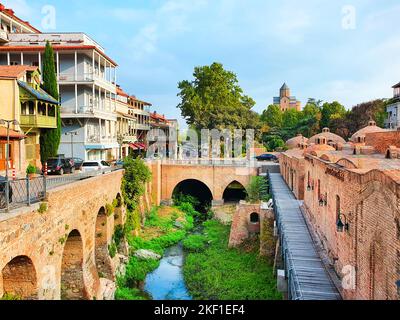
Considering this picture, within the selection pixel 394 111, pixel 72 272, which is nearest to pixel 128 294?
pixel 72 272

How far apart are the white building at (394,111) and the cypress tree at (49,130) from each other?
44.0m

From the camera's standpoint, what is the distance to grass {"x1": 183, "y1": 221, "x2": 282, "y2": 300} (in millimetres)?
19594

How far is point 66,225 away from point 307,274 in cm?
935

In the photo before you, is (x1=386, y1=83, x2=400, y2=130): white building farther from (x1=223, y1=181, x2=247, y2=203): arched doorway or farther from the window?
the window

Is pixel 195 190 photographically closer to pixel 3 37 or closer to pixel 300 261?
pixel 3 37

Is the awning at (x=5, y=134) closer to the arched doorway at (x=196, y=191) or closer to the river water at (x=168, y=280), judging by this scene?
the river water at (x=168, y=280)

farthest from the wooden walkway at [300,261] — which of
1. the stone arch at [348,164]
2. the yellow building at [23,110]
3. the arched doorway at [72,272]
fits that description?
the yellow building at [23,110]

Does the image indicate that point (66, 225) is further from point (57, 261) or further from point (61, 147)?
point (61, 147)

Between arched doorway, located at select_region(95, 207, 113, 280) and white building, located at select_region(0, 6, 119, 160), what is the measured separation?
1536 cm

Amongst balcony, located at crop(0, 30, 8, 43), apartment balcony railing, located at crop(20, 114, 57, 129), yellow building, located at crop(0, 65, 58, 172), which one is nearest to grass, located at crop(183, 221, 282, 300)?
yellow building, located at crop(0, 65, 58, 172)

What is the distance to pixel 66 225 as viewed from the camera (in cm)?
1491

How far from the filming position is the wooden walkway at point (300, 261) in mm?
11828

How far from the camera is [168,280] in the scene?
22984mm

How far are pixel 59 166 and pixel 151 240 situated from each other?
9166 millimetres
